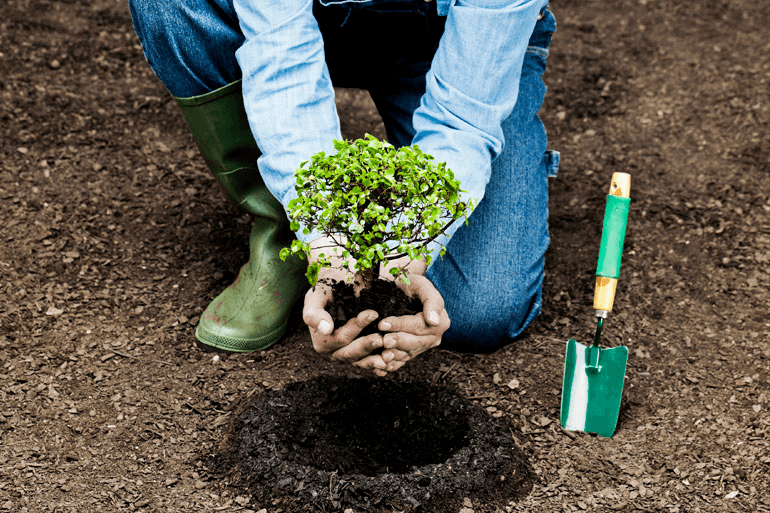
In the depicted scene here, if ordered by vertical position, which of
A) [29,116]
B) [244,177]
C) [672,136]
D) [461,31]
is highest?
[461,31]

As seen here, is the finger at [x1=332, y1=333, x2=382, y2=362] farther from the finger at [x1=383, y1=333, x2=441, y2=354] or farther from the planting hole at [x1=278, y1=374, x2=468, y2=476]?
the planting hole at [x1=278, y1=374, x2=468, y2=476]

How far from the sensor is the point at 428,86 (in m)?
1.90

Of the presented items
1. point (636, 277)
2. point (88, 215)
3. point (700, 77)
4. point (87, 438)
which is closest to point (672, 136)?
point (700, 77)

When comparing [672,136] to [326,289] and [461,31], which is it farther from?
[326,289]

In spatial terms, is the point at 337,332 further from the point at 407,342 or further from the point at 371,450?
the point at 371,450

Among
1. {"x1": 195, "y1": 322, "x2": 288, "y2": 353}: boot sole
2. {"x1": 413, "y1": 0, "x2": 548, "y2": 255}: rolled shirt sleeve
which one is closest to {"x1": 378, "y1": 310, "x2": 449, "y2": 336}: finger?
{"x1": 413, "y1": 0, "x2": 548, "y2": 255}: rolled shirt sleeve

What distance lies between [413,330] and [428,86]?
0.65m

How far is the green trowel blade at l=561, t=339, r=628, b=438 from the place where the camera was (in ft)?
5.99

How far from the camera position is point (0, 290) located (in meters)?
2.22

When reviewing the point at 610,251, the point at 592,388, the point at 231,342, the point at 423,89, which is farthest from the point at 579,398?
the point at 423,89

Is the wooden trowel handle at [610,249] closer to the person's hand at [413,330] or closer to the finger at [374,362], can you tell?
the person's hand at [413,330]

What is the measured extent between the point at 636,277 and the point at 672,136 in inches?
38.9

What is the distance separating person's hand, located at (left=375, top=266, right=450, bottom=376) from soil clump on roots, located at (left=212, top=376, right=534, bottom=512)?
0.76ft

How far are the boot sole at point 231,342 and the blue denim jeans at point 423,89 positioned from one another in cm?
52
